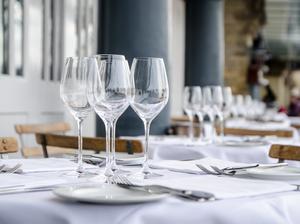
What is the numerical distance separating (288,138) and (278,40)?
70.2 ft

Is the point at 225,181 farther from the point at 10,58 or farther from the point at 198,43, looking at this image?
the point at 198,43

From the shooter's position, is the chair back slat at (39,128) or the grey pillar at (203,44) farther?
the grey pillar at (203,44)

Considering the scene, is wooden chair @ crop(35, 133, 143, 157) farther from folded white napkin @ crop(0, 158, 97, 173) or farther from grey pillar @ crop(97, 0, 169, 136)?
grey pillar @ crop(97, 0, 169, 136)

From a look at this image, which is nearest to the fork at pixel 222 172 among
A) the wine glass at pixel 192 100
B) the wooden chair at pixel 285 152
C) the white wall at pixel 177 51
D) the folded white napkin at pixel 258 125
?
the wooden chair at pixel 285 152

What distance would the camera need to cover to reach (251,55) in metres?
15.1

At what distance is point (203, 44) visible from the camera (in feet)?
26.5

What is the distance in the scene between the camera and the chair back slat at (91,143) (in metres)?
2.22

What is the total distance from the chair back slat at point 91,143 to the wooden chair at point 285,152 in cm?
48

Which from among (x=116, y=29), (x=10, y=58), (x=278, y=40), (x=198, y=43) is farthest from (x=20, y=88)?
(x=278, y=40)

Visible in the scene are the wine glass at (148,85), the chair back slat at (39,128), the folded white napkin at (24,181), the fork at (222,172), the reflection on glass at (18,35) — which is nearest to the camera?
the folded white napkin at (24,181)

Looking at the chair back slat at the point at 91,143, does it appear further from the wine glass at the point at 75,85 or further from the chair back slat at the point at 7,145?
the wine glass at the point at 75,85

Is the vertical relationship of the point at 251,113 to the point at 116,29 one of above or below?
below

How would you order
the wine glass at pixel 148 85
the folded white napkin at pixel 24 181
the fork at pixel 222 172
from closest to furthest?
the folded white napkin at pixel 24 181 → the wine glass at pixel 148 85 → the fork at pixel 222 172

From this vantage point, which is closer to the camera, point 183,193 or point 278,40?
point 183,193
